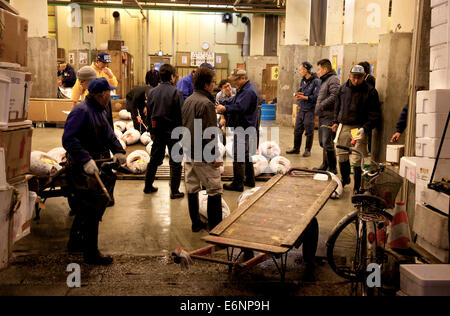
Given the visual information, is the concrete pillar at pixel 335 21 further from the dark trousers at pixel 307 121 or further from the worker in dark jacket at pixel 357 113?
the worker in dark jacket at pixel 357 113

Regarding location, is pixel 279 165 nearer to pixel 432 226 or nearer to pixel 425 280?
pixel 432 226

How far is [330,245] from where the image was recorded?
13.8 ft

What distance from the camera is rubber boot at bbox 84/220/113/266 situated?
172 inches

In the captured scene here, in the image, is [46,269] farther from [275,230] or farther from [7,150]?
[275,230]

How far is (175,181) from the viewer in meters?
6.74

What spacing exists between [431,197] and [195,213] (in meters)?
2.57

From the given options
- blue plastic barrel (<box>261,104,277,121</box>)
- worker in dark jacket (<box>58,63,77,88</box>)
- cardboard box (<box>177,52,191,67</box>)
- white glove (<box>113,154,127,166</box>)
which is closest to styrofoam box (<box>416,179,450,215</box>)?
white glove (<box>113,154,127,166</box>)

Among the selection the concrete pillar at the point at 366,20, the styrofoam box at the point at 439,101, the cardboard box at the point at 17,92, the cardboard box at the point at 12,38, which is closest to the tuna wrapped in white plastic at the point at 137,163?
the cardboard box at the point at 17,92

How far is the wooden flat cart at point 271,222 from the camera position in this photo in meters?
3.56

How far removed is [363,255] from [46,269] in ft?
9.61

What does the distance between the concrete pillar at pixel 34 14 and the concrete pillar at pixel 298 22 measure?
305 inches

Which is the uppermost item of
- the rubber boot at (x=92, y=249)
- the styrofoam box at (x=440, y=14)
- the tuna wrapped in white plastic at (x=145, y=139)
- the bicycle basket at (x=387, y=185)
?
the styrofoam box at (x=440, y=14)

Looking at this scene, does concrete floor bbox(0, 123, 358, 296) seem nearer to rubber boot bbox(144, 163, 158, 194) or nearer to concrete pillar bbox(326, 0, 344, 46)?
rubber boot bbox(144, 163, 158, 194)
